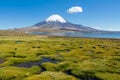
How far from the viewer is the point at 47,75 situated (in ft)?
104

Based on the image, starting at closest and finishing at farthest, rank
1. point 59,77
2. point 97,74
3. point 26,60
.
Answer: point 59,77 < point 97,74 < point 26,60

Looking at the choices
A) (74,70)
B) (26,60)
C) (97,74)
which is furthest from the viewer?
(26,60)

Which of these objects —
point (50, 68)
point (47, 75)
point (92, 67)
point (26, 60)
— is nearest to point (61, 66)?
point (50, 68)

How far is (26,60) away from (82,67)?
15.6 m

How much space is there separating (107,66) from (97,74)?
20.2 ft

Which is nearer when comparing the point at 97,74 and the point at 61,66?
the point at 97,74

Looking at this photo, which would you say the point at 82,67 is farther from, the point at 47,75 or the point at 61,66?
the point at 47,75

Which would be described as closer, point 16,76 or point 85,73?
point 16,76

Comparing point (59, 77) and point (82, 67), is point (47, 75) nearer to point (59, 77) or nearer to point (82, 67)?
point (59, 77)

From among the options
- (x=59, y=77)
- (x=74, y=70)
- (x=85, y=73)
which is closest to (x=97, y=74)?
(x=85, y=73)

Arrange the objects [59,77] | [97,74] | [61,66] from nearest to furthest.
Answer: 1. [59,77]
2. [97,74]
3. [61,66]

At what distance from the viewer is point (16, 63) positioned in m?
45.1

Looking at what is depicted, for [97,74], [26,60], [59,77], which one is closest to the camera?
[59,77]

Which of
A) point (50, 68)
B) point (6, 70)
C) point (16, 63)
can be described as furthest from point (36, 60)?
point (6, 70)
